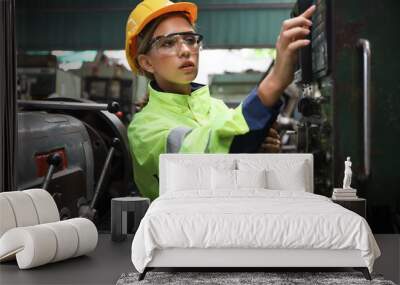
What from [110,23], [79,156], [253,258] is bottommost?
[253,258]

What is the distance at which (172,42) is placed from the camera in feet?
16.8

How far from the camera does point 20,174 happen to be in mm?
5418

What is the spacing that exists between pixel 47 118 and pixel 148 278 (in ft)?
6.67

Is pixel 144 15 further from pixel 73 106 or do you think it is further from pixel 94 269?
pixel 94 269

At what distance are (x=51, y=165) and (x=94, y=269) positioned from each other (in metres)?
1.40

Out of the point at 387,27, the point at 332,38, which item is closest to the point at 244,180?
the point at 332,38

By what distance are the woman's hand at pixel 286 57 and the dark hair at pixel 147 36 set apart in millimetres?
713

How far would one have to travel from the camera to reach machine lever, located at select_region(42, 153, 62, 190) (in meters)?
5.22

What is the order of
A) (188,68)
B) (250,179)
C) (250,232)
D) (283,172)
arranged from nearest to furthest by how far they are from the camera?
(250,232) < (250,179) < (283,172) < (188,68)

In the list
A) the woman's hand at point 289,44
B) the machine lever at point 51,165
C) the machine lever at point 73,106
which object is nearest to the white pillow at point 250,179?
the woman's hand at point 289,44

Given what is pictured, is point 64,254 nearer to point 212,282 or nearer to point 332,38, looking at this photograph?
point 212,282

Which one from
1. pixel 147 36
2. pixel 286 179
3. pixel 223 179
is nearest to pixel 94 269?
pixel 223 179

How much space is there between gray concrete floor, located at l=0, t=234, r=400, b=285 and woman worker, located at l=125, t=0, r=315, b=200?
0.94m

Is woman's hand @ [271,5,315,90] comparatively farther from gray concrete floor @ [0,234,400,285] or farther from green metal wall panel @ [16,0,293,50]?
gray concrete floor @ [0,234,400,285]
